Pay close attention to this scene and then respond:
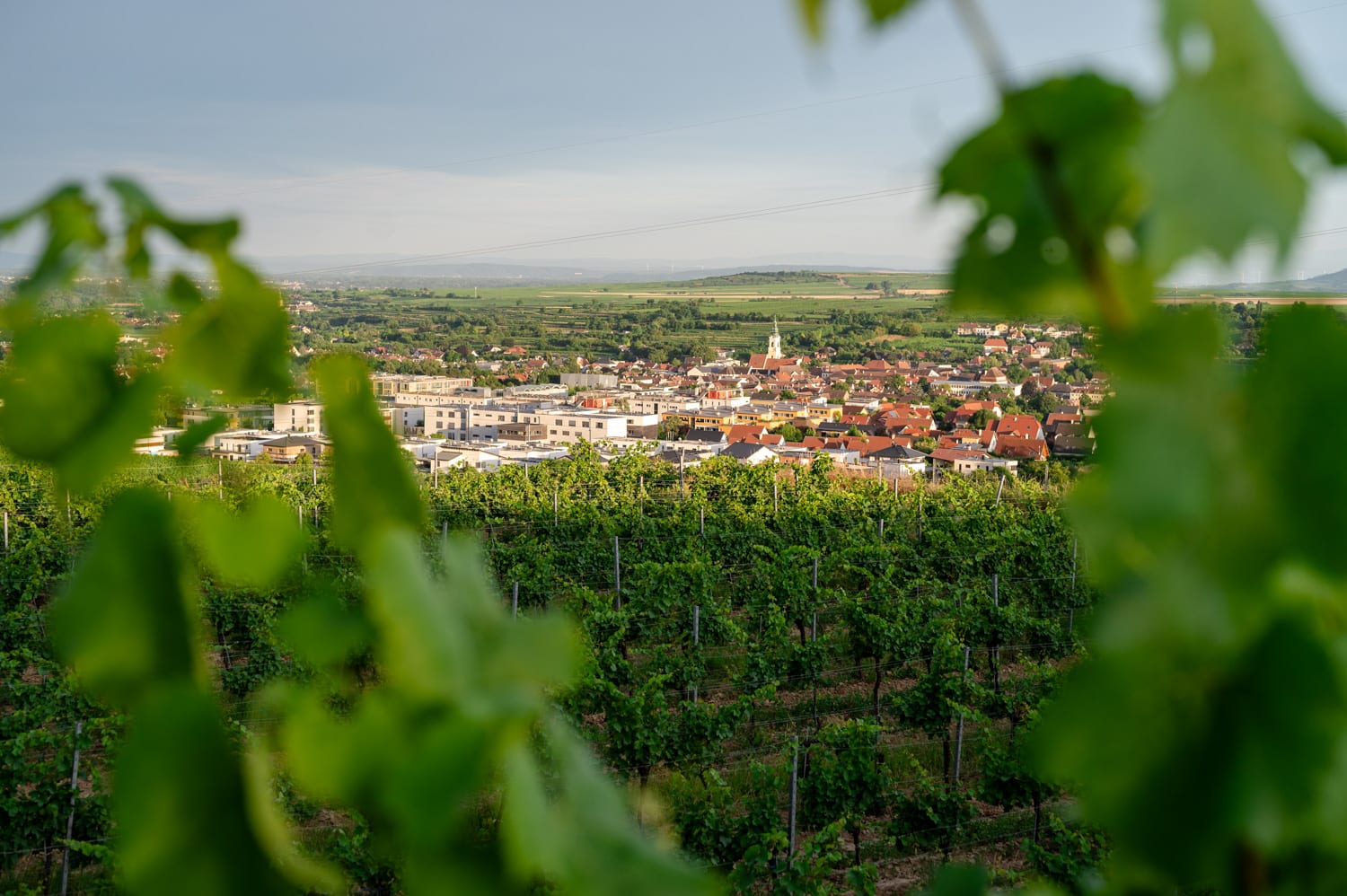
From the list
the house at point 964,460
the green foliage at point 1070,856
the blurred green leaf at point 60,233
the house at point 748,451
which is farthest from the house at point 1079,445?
the house at point 964,460

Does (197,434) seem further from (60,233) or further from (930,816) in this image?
(930,816)

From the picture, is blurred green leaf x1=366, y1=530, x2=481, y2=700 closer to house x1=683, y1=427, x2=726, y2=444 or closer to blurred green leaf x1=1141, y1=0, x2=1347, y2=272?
Result: blurred green leaf x1=1141, y1=0, x2=1347, y2=272

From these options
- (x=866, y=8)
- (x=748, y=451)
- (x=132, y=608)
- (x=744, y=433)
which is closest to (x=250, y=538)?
(x=132, y=608)

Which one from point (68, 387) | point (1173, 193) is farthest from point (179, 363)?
point (1173, 193)

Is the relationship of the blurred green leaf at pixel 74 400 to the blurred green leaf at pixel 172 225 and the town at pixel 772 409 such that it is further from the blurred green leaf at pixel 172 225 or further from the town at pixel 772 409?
the town at pixel 772 409

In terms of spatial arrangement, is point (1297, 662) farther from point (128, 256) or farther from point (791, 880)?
point (791, 880)

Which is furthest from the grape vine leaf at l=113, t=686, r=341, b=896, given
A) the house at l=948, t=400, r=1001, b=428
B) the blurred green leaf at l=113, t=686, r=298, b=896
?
the house at l=948, t=400, r=1001, b=428
